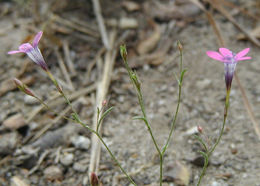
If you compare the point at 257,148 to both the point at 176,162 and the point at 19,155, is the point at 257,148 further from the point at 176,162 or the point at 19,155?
the point at 19,155

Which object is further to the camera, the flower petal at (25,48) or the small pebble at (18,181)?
the small pebble at (18,181)

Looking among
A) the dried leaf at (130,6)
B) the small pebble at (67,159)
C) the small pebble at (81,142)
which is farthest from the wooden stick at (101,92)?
the dried leaf at (130,6)

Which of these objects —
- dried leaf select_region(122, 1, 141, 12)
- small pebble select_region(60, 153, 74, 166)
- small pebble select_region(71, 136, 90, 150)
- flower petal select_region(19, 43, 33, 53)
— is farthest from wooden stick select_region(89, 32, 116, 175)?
flower petal select_region(19, 43, 33, 53)

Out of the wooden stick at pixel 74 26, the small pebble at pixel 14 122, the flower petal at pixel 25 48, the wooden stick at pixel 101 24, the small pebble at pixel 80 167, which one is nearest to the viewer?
the flower petal at pixel 25 48

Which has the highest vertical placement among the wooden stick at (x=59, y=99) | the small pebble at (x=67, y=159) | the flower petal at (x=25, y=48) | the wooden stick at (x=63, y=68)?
the flower petal at (x=25, y=48)

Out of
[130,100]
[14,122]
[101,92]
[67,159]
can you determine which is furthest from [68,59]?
[67,159]

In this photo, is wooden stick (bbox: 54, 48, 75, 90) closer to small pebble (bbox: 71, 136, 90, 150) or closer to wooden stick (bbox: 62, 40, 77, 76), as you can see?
wooden stick (bbox: 62, 40, 77, 76)

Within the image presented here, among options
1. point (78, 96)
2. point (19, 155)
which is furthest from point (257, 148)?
point (19, 155)

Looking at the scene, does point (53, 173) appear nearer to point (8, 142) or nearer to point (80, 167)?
point (80, 167)

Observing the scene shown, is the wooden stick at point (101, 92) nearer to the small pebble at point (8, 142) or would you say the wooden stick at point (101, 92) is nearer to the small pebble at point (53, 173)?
the small pebble at point (53, 173)
